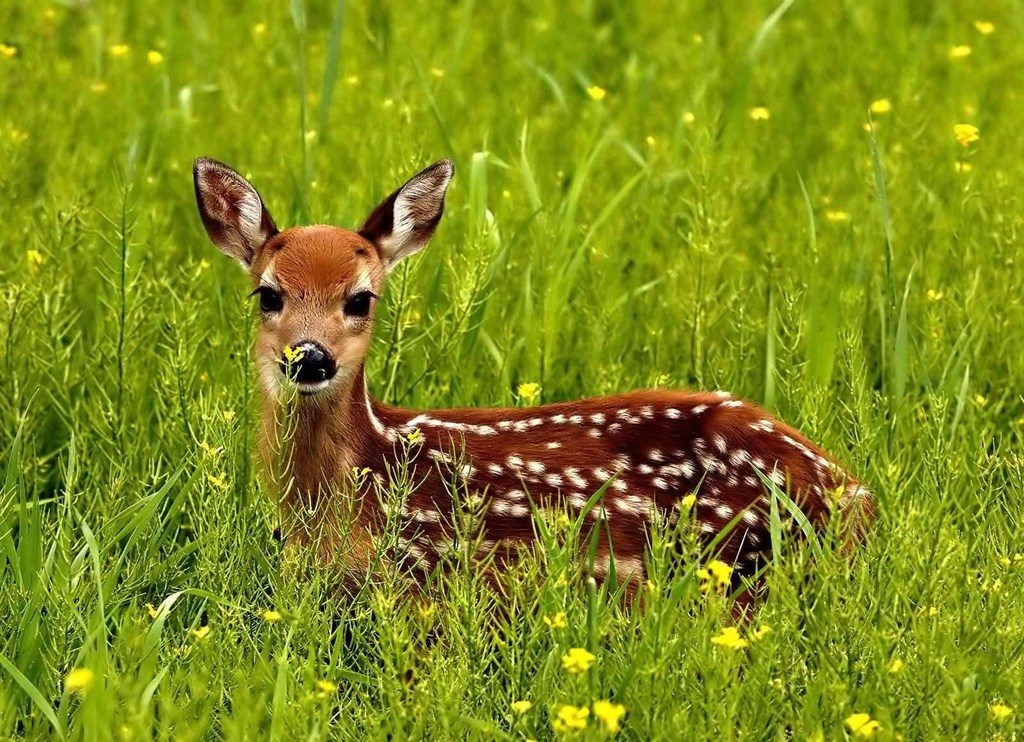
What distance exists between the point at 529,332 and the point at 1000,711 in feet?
7.53

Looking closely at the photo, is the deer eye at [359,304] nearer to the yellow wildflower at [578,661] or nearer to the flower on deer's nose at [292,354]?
the flower on deer's nose at [292,354]

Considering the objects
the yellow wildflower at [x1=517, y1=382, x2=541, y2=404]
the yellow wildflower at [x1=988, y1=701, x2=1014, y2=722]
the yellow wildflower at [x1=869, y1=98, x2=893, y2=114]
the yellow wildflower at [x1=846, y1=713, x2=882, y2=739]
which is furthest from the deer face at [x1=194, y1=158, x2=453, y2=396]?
the yellow wildflower at [x1=869, y1=98, x2=893, y2=114]

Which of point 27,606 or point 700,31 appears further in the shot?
point 700,31

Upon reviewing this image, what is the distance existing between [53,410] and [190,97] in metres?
2.20

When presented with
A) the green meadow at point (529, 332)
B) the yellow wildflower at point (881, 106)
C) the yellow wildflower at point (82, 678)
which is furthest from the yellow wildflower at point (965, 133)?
the yellow wildflower at point (82, 678)

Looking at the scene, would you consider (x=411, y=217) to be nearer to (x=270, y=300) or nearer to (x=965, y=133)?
(x=270, y=300)

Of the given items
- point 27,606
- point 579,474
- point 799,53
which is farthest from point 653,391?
point 799,53

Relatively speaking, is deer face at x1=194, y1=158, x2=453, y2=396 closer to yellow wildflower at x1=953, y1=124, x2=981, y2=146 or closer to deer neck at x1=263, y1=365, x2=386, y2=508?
deer neck at x1=263, y1=365, x2=386, y2=508

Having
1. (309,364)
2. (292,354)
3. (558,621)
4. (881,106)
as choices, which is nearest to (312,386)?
(309,364)

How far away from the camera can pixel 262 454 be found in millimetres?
4559

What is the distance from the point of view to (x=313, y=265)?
4.38 meters

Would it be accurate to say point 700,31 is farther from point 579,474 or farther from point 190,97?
point 579,474

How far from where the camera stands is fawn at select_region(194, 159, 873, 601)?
4324 mm

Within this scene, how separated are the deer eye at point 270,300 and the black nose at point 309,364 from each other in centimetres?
20
